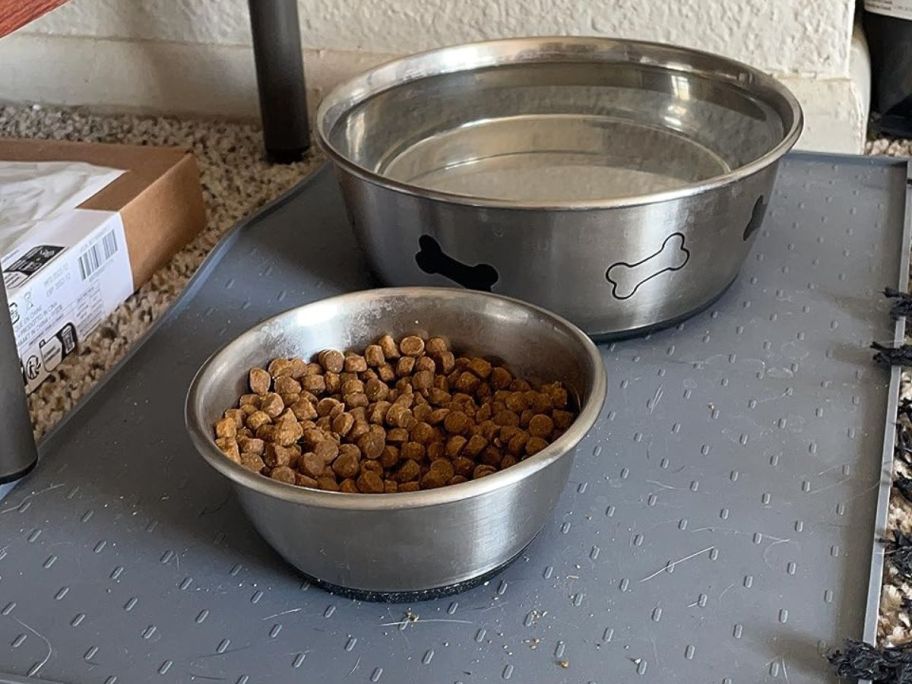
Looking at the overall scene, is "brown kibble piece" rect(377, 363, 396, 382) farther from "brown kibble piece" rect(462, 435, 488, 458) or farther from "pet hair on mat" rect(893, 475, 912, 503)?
"pet hair on mat" rect(893, 475, 912, 503)

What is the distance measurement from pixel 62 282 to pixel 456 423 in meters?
0.40

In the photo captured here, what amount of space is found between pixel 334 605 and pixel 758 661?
0.25 m

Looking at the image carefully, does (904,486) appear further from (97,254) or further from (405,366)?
(97,254)

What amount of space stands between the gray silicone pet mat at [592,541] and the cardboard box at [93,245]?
0.08 metres

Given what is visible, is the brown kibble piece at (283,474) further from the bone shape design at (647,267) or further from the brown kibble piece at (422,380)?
the bone shape design at (647,267)

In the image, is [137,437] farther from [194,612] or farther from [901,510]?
[901,510]

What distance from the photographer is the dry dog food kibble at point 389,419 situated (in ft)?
2.51

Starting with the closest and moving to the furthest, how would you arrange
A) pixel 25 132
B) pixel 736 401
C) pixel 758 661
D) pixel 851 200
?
pixel 758 661, pixel 736 401, pixel 851 200, pixel 25 132

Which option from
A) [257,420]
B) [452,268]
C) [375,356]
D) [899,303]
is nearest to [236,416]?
[257,420]

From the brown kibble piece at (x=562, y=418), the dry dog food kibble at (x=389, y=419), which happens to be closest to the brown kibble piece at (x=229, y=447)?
the dry dog food kibble at (x=389, y=419)

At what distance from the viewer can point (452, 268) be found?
96cm

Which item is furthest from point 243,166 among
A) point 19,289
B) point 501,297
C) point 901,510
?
point 901,510

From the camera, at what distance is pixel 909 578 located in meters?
0.75

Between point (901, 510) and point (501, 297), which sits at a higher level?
point (501, 297)
